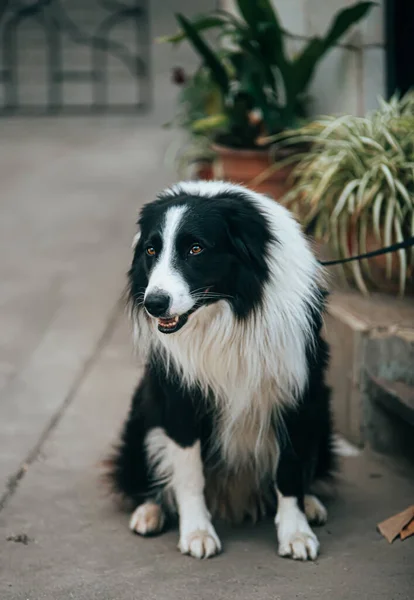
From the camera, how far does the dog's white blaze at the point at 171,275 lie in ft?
8.87

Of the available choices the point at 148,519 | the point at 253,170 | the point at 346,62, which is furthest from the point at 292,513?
the point at 346,62

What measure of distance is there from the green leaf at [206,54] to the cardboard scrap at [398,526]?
2.78 meters

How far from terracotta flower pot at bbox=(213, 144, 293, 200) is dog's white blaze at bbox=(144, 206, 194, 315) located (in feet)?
7.56

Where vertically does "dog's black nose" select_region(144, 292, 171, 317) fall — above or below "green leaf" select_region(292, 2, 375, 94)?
below

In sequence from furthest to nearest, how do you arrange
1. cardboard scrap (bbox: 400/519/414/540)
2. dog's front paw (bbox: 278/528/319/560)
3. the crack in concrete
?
1. the crack in concrete
2. cardboard scrap (bbox: 400/519/414/540)
3. dog's front paw (bbox: 278/528/319/560)

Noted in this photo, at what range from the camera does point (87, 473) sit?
3.65 m

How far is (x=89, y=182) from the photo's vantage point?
8.55 meters

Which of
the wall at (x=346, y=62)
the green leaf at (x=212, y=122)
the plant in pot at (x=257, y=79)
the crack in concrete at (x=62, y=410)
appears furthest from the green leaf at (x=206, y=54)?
the crack in concrete at (x=62, y=410)

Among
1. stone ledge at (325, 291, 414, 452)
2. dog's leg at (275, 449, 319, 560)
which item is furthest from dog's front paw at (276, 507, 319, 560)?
stone ledge at (325, 291, 414, 452)

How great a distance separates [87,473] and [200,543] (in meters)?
0.77

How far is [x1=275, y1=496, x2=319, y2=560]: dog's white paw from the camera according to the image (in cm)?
299

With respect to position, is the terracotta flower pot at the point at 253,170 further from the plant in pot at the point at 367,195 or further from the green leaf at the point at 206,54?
the plant in pot at the point at 367,195

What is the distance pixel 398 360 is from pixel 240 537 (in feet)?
3.09

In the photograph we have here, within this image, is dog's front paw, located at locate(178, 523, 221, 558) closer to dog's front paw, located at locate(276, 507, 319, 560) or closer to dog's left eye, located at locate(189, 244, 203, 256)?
dog's front paw, located at locate(276, 507, 319, 560)
